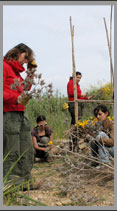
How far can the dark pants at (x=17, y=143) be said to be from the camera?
2533mm

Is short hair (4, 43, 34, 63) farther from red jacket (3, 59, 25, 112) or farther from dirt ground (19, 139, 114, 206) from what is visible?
dirt ground (19, 139, 114, 206)

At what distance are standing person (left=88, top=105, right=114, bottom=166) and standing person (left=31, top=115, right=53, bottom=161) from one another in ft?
2.52

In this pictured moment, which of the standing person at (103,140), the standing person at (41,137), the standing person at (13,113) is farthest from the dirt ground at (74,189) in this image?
the standing person at (41,137)

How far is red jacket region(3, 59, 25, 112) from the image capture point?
7.81ft

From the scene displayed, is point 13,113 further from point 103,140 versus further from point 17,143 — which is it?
point 103,140

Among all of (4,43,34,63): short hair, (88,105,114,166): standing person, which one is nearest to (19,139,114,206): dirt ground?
(88,105,114,166): standing person

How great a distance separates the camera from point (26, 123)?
8.75 feet

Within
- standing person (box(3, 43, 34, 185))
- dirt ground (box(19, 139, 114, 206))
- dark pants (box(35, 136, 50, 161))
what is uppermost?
standing person (box(3, 43, 34, 185))

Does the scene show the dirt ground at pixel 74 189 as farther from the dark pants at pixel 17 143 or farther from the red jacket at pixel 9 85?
the red jacket at pixel 9 85

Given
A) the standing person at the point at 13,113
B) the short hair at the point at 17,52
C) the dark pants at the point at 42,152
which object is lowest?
the dark pants at the point at 42,152

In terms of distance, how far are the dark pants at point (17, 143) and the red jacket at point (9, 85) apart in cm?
7

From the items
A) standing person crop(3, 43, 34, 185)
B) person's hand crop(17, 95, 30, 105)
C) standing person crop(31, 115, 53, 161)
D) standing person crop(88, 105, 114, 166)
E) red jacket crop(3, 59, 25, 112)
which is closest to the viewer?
person's hand crop(17, 95, 30, 105)

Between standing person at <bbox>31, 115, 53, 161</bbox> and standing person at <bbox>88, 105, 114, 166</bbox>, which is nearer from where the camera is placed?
standing person at <bbox>88, 105, 114, 166</bbox>

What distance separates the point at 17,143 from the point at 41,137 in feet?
4.45
